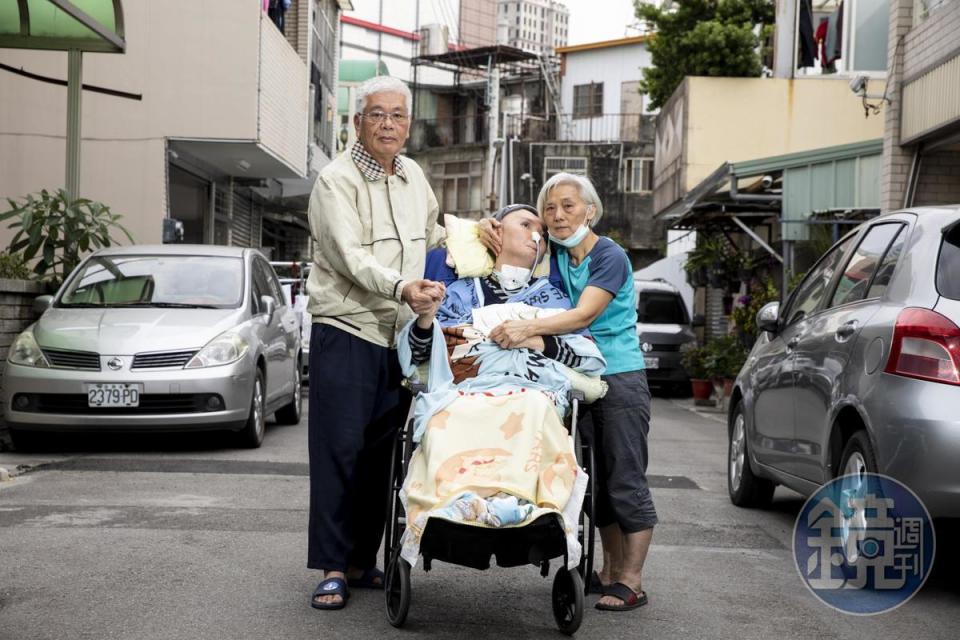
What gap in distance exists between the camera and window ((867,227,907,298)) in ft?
18.6

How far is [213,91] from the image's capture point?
17625mm

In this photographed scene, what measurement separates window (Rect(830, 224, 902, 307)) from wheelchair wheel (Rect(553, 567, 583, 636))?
8.01 feet

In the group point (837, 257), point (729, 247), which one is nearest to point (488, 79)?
point (729, 247)

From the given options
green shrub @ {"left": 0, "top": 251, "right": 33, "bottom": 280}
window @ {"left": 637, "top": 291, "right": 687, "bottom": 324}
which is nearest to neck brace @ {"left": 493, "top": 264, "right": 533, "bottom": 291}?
green shrub @ {"left": 0, "top": 251, "right": 33, "bottom": 280}

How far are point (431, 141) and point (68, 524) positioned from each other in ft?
147

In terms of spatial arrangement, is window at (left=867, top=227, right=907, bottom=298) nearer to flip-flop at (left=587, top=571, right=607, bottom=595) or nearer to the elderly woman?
the elderly woman

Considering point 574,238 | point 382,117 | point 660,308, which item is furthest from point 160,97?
point 574,238

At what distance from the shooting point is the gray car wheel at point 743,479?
25.3ft

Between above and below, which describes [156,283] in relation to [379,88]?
below

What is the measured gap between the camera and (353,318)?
495 cm

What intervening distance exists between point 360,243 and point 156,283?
600cm

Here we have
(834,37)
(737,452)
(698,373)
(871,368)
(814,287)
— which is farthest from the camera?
(834,37)

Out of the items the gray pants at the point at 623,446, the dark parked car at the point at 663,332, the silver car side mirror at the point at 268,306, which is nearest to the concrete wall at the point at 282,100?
the dark parked car at the point at 663,332

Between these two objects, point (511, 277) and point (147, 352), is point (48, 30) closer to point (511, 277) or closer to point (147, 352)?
point (147, 352)
